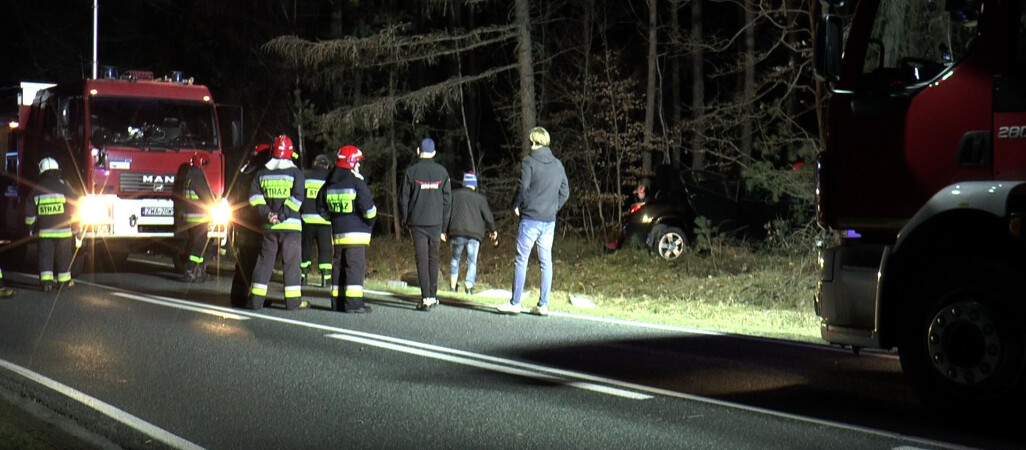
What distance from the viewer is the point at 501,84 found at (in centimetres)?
3503

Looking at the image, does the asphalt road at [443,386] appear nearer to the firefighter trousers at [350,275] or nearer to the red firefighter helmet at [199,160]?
the firefighter trousers at [350,275]

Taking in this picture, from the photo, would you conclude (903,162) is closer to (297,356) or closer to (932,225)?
(932,225)

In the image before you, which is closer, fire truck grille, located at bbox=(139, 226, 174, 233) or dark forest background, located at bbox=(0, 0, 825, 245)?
fire truck grille, located at bbox=(139, 226, 174, 233)

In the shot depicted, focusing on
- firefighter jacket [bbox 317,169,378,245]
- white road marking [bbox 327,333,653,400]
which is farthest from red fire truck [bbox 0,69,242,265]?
white road marking [bbox 327,333,653,400]

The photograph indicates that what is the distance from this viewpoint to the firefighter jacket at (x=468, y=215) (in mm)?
17141

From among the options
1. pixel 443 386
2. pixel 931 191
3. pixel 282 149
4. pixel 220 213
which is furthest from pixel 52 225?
pixel 931 191

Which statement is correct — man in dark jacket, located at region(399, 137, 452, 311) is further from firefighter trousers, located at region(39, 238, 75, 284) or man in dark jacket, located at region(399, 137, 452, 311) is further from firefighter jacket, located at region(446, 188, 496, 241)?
firefighter trousers, located at region(39, 238, 75, 284)

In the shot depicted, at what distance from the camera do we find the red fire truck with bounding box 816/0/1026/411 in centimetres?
709

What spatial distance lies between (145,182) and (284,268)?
6.20 m

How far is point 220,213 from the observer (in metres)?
19.2

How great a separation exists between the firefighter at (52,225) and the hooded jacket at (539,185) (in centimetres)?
658

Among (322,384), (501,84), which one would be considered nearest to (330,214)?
(322,384)

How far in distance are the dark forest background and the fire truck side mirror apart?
26.9ft

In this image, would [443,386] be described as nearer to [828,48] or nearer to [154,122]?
[828,48]
